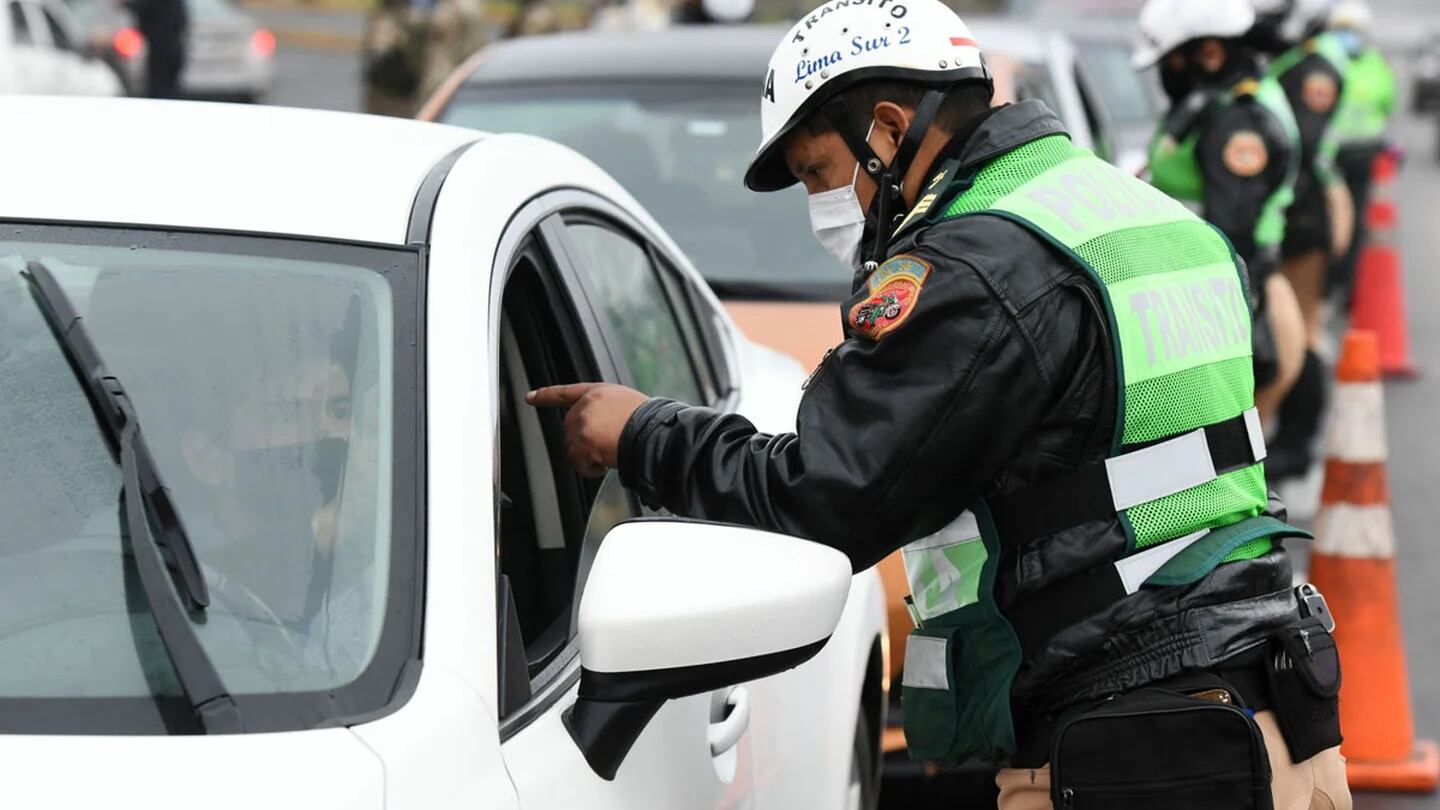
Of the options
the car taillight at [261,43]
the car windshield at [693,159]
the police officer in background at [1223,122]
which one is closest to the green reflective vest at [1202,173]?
Answer: the police officer in background at [1223,122]

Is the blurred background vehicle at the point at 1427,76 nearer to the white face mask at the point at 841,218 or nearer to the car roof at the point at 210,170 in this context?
the white face mask at the point at 841,218

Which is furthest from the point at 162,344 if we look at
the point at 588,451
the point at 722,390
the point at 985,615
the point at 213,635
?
the point at 722,390

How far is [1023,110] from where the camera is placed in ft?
8.98

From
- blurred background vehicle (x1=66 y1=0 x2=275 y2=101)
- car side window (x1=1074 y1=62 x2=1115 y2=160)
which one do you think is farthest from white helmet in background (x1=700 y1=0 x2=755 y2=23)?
blurred background vehicle (x1=66 y1=0 x2=275 y2=101)

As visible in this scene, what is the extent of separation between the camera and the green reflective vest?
23.5 ft

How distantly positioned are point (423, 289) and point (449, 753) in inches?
24.3

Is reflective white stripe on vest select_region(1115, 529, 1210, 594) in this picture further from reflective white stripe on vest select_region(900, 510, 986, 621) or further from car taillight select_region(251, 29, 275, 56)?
car taillight select_region(251, 29, 275, 56)

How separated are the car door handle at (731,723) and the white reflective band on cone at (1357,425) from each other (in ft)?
9.71

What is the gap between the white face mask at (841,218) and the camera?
2789 millimetres

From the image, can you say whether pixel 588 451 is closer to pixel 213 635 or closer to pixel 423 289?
pixel 423 289

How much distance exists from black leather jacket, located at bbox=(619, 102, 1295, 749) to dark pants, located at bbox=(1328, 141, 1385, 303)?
11.2 meters

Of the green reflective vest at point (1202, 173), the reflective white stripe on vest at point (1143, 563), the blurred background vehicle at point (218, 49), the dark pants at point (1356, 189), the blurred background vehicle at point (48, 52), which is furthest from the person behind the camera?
the blurred background vehicle at point (218, 49)

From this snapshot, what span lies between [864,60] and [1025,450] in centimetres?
54

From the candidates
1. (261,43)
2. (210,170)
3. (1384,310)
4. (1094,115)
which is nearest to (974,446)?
(210,170)
